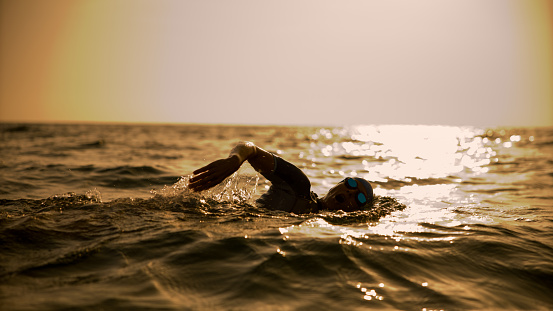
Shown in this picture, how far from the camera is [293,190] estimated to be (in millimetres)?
5703

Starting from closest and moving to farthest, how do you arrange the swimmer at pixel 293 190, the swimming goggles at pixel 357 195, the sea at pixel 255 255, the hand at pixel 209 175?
1. the sea at pixel 255 255
2. the hand at pixel 209 175
3. the swimmer at pixel 293 190
4. the swimming goggles at pixel 357 195

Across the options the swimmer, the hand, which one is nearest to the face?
the swimmer

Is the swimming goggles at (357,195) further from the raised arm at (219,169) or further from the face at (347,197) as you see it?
the raised arm at (219,169)

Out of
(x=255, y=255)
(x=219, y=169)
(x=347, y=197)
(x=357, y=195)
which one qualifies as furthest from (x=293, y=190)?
(x=255, y=255)

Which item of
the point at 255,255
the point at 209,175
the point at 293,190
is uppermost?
Result: the point at 209,175

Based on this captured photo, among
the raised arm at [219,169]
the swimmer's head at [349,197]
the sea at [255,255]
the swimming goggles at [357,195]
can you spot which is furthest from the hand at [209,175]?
the swimming goggles at [357,195]

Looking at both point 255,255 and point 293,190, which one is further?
point 293,190

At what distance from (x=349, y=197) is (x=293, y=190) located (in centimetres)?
88

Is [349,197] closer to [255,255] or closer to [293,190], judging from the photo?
[293,190]

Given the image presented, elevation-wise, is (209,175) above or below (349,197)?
above

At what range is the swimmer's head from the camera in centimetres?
593

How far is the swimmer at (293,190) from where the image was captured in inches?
210

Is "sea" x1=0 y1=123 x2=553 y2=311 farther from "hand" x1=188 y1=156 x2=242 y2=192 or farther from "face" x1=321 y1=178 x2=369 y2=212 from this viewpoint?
"hand" x1=188 y1=156 x2=242 y2=192

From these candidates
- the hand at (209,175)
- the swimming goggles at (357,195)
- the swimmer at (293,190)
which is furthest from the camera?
the swimming goggles at (357,195)
